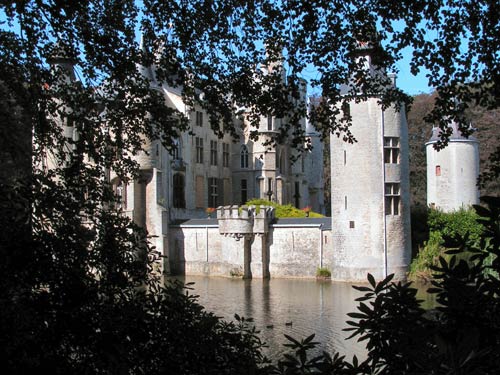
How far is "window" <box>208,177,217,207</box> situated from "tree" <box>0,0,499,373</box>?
98.8 ft

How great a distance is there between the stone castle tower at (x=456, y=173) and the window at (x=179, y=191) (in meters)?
13.1

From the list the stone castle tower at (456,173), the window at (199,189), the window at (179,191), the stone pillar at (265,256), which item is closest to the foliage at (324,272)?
the stone pillar at (265,256)

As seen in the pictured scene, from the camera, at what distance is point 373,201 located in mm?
23750

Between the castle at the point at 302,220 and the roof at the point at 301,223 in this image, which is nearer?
the castle at the point at 302,220

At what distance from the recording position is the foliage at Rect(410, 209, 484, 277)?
23.0 m

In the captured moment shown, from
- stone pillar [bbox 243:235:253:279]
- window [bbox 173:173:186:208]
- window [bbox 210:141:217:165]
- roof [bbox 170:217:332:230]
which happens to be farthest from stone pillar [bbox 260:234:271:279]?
window [bbox 210:141:217:165]

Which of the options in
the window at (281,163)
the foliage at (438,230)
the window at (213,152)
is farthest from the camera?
the window at (281,163)

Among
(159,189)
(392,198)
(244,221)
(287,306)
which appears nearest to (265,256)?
(244,221)

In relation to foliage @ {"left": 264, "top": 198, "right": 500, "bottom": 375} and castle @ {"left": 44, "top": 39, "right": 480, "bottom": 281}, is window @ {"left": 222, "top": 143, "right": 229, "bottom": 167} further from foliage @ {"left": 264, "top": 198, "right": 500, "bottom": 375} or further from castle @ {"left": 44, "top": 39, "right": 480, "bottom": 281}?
Result: foliage @ {"left": 264, "top": 198, "right": 500, "bottom": 375}

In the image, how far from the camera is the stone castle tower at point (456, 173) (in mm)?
29984

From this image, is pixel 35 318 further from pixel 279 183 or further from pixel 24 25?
pixel 279 183

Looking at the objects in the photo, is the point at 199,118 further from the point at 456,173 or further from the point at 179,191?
the point at 456,173

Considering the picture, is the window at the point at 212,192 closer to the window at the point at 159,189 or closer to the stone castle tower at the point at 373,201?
the window at the point at 159,189

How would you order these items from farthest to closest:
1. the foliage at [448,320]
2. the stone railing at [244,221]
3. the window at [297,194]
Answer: the window at [297,194]
the stone railing at [244,221]
the foliage at [448,320]
